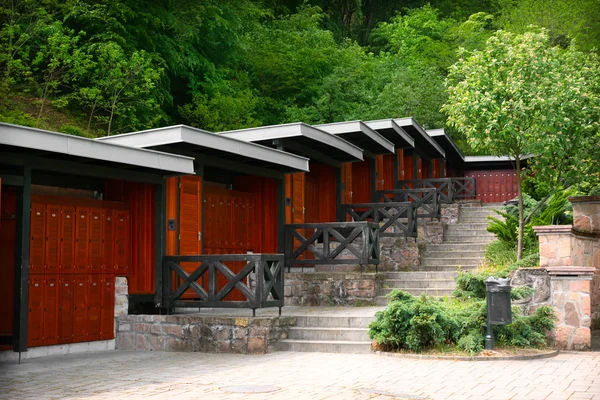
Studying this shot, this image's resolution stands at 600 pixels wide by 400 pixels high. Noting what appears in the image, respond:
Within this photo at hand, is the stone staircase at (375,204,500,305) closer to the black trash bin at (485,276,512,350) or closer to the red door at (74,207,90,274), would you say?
the black trash bin at (485,276,512,350)

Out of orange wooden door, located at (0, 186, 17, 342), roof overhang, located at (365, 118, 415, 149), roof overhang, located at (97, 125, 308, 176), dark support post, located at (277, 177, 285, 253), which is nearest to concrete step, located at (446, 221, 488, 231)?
roof overhang, located at (365, 118, 415, 149)

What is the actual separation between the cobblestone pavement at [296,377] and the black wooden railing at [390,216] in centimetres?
752

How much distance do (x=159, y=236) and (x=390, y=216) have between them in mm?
7178

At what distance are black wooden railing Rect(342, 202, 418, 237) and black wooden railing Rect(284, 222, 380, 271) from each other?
166 centimetres

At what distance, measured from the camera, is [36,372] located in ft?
31.6

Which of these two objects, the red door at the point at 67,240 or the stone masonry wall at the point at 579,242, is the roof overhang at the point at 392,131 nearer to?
the stone masonry wall at the point at 579,242

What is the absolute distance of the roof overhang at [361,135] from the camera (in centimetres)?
1849

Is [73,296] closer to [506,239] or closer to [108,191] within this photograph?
[108,191]

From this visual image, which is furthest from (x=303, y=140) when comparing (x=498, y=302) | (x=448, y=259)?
(x=498, y=302)

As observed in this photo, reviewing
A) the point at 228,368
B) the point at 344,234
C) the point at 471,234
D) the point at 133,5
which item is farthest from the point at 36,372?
the point at 133,5

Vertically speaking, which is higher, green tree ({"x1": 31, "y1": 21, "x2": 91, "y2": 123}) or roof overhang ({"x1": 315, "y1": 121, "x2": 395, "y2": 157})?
green tree ({"x1": 31, "y1": 21, "x2": 91, "y2": 123})

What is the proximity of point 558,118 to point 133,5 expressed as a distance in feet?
52.6

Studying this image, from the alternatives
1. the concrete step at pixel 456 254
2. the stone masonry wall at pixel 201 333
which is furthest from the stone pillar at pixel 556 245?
the concrete step at pixel 456 254

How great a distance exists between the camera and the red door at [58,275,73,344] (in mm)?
11641
